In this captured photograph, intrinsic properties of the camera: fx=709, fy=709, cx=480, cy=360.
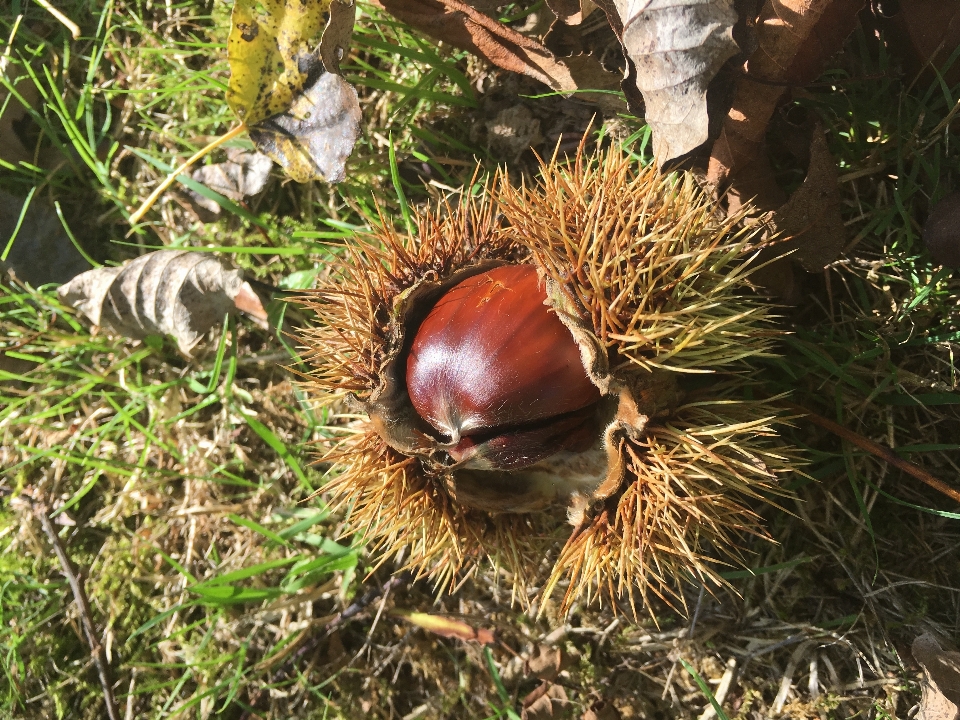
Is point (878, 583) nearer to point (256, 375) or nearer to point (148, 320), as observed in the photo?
point (256, 375)

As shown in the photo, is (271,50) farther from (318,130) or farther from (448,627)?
(448,627)

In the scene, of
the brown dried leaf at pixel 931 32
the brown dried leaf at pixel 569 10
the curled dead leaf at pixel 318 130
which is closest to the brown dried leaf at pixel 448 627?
the curled dead leaf at pixel 318 130

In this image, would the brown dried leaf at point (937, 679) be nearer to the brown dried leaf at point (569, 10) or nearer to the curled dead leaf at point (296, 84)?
the brown dried leaf at point (569, 10)

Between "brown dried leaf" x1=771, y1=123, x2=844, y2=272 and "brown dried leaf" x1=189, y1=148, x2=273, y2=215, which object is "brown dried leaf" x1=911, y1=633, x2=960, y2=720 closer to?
"brown dried leaf" x1=771, y1=123, x2=844, y2=272

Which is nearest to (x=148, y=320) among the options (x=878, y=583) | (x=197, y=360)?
(x=197, y=360)

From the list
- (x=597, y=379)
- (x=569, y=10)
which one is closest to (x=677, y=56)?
(x=569, y=10)
